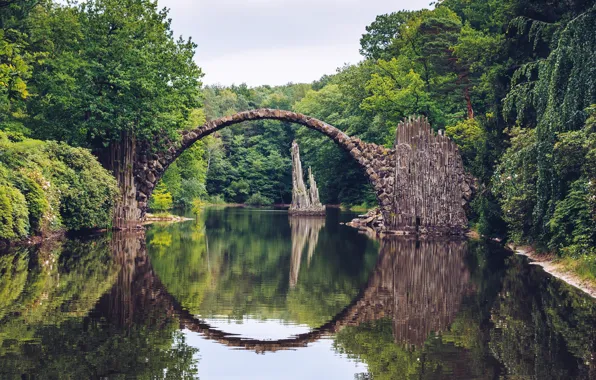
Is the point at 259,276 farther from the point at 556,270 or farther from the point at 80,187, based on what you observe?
the point at 80,187

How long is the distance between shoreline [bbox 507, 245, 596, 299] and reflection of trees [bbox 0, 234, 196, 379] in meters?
8.02

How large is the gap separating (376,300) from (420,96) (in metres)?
28.9

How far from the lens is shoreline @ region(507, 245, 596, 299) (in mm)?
14460

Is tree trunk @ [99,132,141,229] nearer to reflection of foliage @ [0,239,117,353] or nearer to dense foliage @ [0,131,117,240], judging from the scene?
dense foliage @ [0,131,117,240]

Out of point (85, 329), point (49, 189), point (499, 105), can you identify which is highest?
point (499, 105)

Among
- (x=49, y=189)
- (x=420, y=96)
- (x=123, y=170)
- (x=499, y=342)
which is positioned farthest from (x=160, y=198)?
(x=499, y=342)

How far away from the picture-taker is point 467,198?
102ft

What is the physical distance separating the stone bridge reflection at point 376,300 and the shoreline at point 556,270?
1.96 meters

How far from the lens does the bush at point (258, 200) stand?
7875 centimetres

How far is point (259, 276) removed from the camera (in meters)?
16.5

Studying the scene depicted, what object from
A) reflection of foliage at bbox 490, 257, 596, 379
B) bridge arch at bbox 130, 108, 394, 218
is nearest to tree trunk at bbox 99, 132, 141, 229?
bridge arch at bbox 130, 108, 394, 218

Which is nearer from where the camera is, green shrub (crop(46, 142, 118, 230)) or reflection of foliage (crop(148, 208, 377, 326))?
reflection of foliage (crop(148, 208, 377, 326))

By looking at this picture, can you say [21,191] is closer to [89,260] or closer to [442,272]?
[89,260]

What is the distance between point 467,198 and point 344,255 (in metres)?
11.1
